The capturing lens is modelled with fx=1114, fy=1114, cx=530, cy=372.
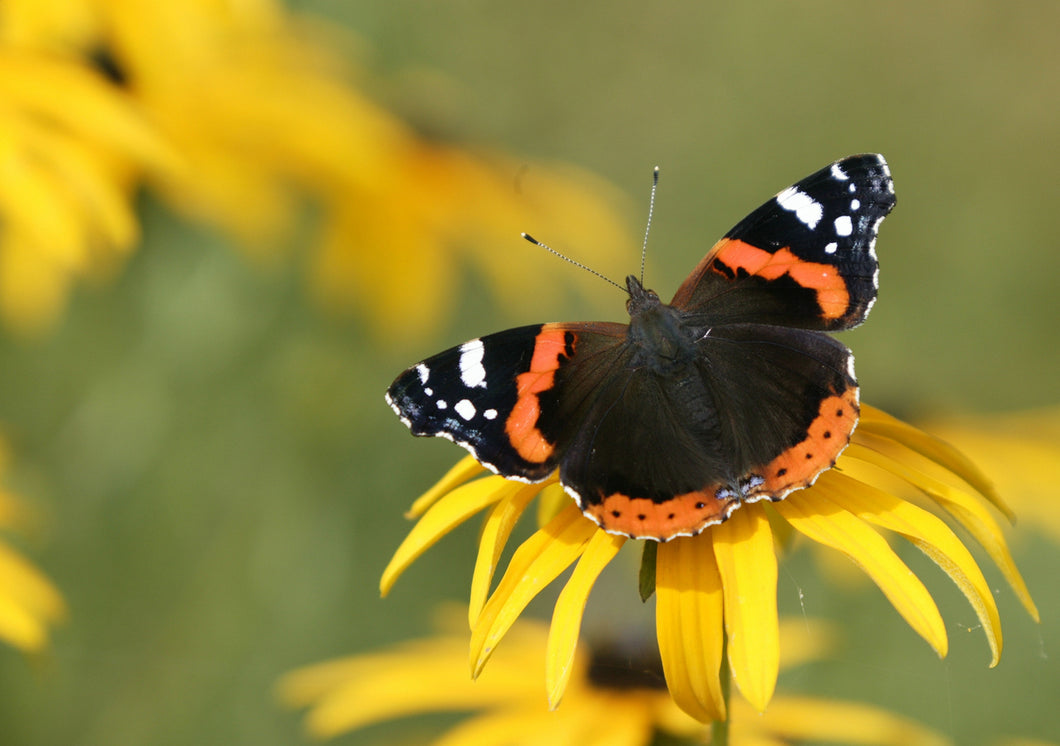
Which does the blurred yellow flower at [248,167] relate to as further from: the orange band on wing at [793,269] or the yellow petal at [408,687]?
the orange band on wing at [793,269]

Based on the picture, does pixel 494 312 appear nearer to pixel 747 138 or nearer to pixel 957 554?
pixel 747 138

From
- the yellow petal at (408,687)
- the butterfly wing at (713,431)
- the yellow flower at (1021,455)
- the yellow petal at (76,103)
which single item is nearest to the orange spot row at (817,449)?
the butterfly wing at (713,431)

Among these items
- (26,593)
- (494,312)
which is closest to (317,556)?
(26,593)

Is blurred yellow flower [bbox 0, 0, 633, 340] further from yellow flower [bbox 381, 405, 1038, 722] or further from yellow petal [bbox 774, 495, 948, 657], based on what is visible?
yellow petal [bbox 774, 495, 948, 657]

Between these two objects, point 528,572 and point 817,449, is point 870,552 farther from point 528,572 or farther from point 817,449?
point 528,572

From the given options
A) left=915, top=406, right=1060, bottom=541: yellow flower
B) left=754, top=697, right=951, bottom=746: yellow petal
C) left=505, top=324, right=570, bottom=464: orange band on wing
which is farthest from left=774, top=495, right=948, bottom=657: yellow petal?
left=915, top=406, right=1060, bottom=541: yellow flower

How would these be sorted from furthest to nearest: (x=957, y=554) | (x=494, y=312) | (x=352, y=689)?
(x=494, y=312) < (x=352, y=689) < (x=957, y=554)
